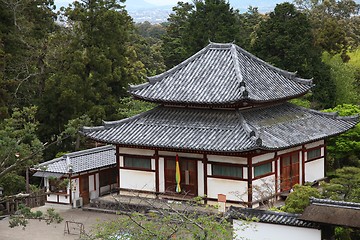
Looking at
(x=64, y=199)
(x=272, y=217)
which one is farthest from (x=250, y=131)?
(x=64, y=199)

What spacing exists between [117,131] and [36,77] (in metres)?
13.0

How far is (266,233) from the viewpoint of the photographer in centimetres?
2558

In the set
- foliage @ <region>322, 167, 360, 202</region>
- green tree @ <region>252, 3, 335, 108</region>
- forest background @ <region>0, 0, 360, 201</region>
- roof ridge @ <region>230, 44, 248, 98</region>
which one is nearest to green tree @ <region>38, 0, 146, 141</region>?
forest background @ <region>0, 0, 360, 201</region>

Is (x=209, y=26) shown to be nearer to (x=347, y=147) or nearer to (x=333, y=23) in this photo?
(x=333, y=23)

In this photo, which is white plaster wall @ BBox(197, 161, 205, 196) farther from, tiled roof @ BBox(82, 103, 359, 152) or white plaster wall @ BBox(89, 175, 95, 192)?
white plaster wall @ BBox(89, 175, 95, 192)

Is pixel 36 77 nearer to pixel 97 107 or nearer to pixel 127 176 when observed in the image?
pixel 97 107

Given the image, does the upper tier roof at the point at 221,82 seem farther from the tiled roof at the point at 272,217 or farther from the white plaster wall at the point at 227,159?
the tiled roof at the point at 272,217

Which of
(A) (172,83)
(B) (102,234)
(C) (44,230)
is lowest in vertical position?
(C) (44,230)

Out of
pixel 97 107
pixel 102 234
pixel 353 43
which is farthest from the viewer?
pixel 353 43

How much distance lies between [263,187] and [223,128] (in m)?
2.99

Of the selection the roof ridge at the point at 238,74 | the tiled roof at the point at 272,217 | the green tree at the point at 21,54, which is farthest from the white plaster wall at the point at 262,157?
the green tree at the point at 21,54

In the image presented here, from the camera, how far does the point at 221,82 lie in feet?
110

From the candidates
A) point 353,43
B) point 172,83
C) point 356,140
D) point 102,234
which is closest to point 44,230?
point 172,83

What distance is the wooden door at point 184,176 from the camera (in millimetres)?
32750
